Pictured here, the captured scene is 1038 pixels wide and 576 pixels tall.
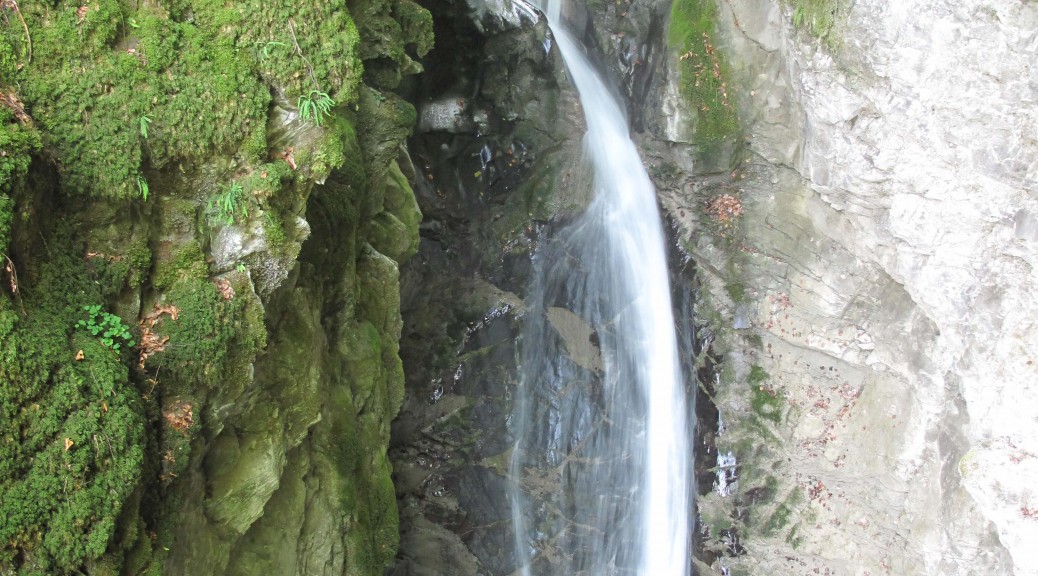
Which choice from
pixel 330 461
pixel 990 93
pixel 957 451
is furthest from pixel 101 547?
pixel 957 451

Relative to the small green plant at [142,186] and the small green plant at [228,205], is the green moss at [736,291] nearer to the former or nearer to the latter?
the small green plant at [228,205]

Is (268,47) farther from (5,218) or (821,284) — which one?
(821,284)

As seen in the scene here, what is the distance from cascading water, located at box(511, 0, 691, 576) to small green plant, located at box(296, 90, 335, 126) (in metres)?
5.73

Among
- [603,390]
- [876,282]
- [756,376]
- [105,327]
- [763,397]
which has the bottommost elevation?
[603,390]

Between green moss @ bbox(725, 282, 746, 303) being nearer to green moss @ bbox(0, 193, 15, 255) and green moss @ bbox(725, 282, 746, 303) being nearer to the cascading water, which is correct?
the cascading water

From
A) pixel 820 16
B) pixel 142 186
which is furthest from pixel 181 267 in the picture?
pixel 820 16

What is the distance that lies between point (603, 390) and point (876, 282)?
409cm

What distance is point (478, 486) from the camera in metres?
10.4

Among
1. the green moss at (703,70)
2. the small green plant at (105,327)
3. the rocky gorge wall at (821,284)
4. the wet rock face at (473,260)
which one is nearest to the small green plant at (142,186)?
the small green plant at (105,327)

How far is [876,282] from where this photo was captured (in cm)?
904

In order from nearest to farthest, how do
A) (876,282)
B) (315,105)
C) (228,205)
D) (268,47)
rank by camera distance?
(228,205), (268,47), (315,105), (876,282)

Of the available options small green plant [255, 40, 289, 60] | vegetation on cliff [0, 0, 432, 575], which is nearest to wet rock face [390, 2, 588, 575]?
vegetation on cliff [0, 0, 432, 575]

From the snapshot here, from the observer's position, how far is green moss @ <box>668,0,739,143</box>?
9.91 meters

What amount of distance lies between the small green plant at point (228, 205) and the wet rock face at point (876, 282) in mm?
6404
